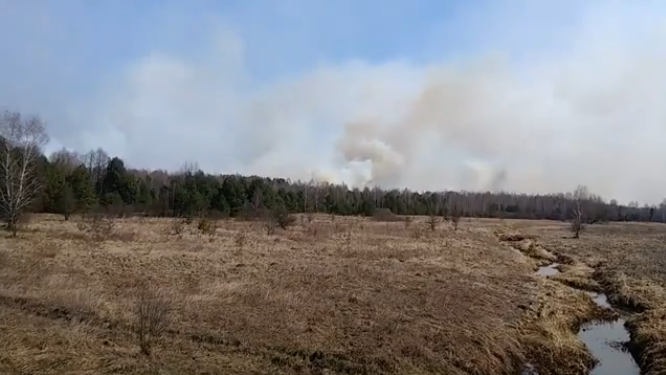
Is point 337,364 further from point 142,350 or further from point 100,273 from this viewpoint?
point 100,273

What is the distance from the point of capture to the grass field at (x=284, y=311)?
36.2 ft

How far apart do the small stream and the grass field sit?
51 cm

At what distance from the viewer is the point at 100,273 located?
66.1 ft

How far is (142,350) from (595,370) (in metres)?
12.0

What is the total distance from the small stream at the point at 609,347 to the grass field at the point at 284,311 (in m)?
0.51

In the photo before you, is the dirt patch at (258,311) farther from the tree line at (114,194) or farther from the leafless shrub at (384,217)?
the leafless shrub at (384,217)

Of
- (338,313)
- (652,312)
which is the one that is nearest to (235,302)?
(338,313)

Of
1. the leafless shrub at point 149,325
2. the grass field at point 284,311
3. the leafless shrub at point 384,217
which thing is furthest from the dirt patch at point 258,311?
the leafless shrub at point 384,217

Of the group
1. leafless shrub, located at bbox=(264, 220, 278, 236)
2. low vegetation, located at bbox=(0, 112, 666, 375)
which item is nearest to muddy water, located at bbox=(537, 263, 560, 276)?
low vegetation, located at bbox=(0, 112, 666, 375)

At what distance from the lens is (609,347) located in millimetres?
16500

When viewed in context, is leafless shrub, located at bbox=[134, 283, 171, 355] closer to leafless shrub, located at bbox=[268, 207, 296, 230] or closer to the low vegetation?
the low vegetation

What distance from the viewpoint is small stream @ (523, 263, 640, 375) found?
14.4m

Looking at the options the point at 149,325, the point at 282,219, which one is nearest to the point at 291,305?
the point at 149,325

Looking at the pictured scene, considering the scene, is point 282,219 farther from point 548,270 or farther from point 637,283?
point 637,283
